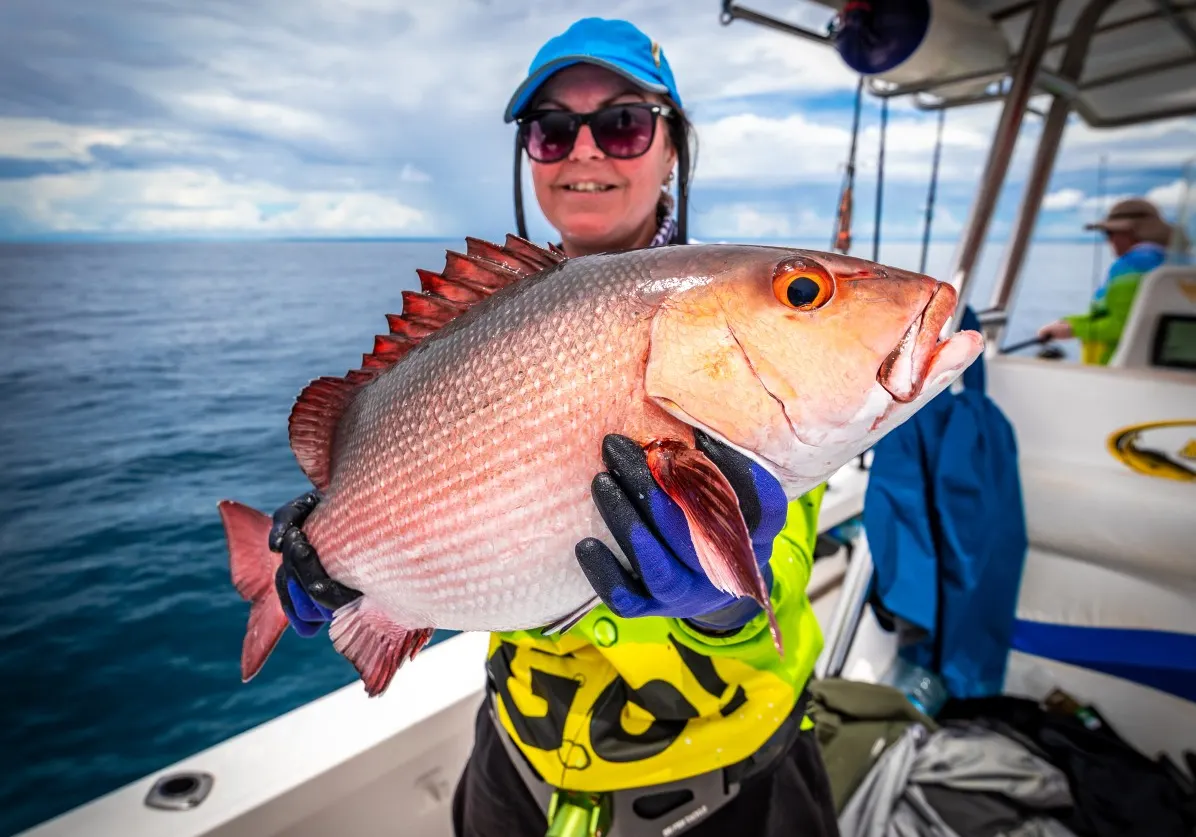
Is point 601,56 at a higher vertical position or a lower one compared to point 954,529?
higher

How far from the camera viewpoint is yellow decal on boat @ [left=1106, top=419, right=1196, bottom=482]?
2.17 m

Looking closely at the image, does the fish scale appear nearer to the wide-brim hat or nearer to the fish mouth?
the fish mouth

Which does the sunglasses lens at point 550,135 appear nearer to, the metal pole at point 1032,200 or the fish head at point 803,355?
the fish head at point 803,355

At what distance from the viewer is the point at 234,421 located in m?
6.35

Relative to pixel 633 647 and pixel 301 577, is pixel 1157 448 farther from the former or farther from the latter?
pixel 301 577

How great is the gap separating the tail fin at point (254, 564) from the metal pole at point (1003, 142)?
87.2 inches

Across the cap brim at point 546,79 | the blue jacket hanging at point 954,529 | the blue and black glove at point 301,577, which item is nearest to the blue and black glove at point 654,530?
the blue and black glove at point 301,577

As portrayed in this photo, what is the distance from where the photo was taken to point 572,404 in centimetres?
71

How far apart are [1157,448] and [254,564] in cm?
292

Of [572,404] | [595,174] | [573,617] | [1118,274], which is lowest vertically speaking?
[1118,274]

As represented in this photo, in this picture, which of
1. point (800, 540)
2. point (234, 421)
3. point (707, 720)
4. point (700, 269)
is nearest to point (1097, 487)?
point (800, 540)

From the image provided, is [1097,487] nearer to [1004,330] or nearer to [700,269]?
[1004,330]

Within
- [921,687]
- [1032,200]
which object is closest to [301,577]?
[921,687]

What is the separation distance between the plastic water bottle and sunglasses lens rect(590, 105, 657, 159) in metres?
2.10
